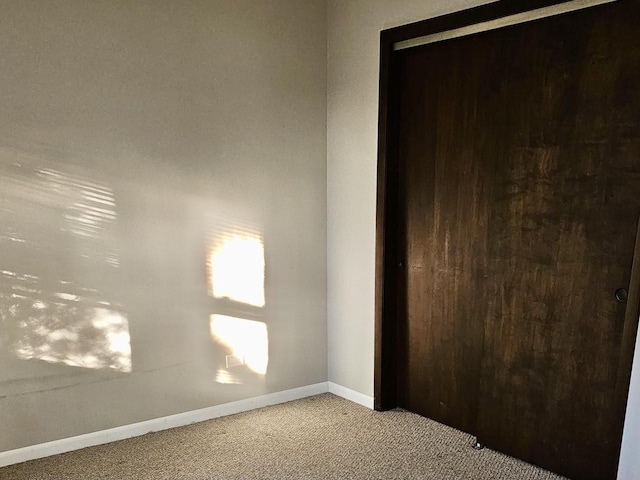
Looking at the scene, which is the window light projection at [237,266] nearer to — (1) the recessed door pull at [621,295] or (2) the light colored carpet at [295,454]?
(2) the light colored carpet at [295,454]

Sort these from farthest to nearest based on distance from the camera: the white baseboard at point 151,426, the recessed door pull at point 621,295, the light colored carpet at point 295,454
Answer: the white baseboard at point 151,426 < the light colored carpet at point 295,454 < the recessed door pull at point 621,295

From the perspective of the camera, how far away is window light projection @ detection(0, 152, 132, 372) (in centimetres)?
246

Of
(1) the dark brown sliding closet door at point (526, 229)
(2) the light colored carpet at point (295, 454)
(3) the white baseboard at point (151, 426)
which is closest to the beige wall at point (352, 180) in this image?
(1) the dark brown sliding closet door at point (526, 229)

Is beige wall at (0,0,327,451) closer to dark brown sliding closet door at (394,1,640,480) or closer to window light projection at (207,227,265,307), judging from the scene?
window light projection at (207,227,265,307)

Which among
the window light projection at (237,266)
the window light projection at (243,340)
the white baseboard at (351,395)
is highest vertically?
the window light projection at (237,266)

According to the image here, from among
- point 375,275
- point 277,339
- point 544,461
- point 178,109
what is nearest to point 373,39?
Answer: point 178,109

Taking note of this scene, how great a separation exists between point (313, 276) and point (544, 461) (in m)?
1.63

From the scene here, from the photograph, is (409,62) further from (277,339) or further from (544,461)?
(544,461)

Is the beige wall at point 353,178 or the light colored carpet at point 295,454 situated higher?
the beige wall at point 353,178

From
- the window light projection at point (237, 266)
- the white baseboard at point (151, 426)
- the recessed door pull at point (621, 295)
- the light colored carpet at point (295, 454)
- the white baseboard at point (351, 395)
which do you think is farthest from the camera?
the white baseboard at point (351, 395)

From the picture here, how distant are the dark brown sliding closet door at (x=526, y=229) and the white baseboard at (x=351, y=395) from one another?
29 centimetres

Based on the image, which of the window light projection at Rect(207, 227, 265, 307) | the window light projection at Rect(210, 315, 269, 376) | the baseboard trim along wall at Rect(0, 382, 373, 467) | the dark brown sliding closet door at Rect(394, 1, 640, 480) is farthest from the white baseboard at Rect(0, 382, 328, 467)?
the dark brown sliding closet door at Rect(394, 1, 640, 480)

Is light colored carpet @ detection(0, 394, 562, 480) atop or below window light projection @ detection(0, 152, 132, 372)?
below

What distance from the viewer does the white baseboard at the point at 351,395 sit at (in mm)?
3227
